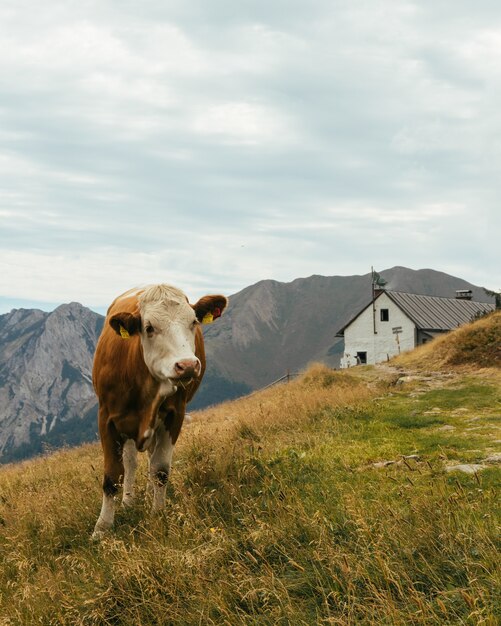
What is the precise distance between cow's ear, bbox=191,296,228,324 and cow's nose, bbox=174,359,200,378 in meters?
1.18

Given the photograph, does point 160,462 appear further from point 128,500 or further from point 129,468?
point 128,500

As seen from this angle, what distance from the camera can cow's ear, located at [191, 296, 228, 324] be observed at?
21.9ft

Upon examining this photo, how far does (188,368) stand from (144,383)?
127 centimetres

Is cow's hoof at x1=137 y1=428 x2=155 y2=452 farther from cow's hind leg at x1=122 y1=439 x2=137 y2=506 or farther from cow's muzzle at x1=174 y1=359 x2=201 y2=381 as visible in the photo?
cow's muzzle at x1=174 y1=359 x2=201 y2=381

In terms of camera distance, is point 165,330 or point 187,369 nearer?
point 187,369

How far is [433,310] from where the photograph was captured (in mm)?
58250

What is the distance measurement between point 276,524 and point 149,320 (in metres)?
2.40

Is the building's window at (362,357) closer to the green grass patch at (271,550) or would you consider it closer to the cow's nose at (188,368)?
the green grass patch at (271,550)

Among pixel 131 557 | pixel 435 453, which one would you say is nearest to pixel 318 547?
pixel 131 557

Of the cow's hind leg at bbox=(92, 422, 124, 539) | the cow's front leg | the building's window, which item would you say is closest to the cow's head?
the cow's front leg

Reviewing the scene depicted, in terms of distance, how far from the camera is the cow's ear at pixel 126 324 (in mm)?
6153

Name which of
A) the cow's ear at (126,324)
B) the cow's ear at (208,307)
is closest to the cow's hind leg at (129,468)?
the cow's ear at (126,324)

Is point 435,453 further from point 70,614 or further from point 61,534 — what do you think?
point 70,614

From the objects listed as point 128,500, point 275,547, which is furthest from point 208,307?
point 275,547
